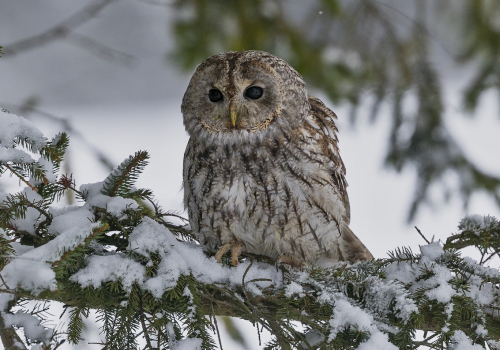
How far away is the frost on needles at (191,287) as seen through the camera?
3.87 ft

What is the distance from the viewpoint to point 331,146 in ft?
6.48

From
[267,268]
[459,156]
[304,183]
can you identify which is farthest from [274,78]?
[459,156]

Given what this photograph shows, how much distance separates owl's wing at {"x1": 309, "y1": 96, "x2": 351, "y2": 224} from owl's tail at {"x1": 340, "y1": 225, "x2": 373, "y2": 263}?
0.18 feet

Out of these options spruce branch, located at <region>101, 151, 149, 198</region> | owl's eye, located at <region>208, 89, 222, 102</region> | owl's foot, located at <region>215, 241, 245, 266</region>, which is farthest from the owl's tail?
spruce branch, located at <region>101, 151, 149, 198</region>

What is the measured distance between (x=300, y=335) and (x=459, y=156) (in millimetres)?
2272

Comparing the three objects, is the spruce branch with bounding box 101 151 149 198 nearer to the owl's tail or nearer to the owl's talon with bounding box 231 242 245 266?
the owl's talon with bounding box 231 242 245 266

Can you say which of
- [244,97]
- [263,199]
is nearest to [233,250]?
[263,199]

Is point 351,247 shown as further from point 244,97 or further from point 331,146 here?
point 244,97

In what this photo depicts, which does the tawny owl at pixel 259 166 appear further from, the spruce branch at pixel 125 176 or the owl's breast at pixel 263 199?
the spruce branch at pixel 125 176

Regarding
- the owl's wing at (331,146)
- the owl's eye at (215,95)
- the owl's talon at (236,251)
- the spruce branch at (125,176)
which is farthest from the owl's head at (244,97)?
the spruce branch at (125,176)

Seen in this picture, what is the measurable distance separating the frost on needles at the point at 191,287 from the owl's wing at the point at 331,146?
590 mm

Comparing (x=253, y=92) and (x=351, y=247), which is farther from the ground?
(x=253, y=92)

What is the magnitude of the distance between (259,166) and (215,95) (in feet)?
1.08

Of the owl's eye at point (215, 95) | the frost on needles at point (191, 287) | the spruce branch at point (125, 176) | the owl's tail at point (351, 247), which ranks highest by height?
the owl's eye at point (215, 95)
